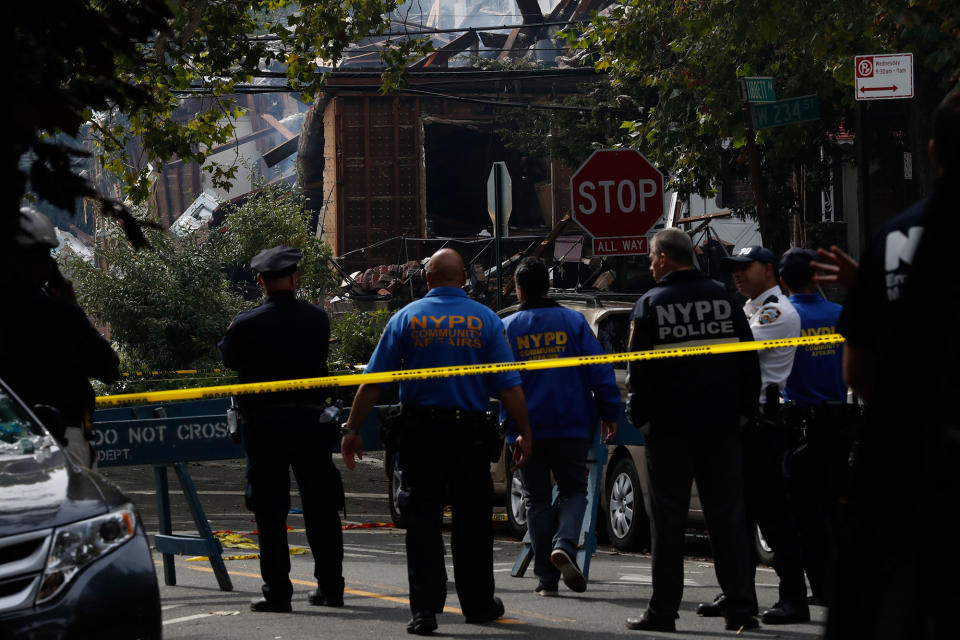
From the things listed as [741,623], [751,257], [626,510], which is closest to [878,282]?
[741,623]

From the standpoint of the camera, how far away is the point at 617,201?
41.8 ft

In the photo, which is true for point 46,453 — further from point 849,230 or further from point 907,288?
point 849,230

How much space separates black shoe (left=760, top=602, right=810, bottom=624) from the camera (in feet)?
23.3

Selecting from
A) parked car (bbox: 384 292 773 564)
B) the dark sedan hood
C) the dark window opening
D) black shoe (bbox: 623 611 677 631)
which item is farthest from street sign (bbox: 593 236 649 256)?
the dark window opening

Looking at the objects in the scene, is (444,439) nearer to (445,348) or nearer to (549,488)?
(445,348)

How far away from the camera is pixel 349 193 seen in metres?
39.6

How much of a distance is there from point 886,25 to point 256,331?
12060 millimetres

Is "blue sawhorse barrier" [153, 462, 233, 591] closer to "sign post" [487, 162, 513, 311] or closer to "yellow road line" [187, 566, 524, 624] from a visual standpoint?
"yellow road line" [187, 566, 524, 624]

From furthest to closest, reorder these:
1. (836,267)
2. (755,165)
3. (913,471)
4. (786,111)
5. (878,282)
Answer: (755,165)
(786,111)
(836,267)
(878,282)
(913,471)

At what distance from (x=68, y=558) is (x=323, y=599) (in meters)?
2.68

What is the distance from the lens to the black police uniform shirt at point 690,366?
22.1 feet

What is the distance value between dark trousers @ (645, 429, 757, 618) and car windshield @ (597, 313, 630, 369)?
164 inches

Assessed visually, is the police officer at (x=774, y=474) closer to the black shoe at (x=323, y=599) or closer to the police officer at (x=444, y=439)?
the police officer at (x=444, y=439)

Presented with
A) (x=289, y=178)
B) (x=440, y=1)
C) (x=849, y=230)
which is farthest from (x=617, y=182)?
(x=440, y=1)
